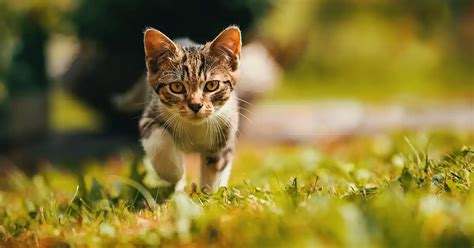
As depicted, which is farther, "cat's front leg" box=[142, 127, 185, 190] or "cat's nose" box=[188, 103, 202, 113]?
"cat's front leg" box=[142, 127, 185, 190]

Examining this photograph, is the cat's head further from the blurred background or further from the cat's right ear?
the blurred background

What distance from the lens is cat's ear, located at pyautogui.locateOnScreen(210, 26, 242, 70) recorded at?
311 cm

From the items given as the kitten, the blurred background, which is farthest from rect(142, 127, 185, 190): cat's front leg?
the blurred background

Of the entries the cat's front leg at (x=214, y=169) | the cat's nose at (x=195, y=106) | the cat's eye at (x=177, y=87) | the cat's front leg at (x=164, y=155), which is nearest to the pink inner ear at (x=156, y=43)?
the cat's eye at (x=177, y=87)

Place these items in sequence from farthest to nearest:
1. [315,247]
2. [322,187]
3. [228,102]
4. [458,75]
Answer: [458,75] → [228,102] → [322,187] → [315,247]

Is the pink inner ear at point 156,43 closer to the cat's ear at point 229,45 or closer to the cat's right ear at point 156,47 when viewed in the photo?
the cat's right ear at point 156,47

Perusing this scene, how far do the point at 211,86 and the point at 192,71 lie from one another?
12cm

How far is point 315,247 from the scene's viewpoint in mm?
1857

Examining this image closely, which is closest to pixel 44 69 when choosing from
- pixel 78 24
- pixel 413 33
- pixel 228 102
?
pixel 78 24

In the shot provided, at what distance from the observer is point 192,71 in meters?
3.12

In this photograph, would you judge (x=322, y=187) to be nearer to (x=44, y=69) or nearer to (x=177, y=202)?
(x=177, y=202)

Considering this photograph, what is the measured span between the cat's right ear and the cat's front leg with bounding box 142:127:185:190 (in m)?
0.33

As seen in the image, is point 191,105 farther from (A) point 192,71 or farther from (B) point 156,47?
(B) point 156,47

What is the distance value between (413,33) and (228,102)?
11.5m
